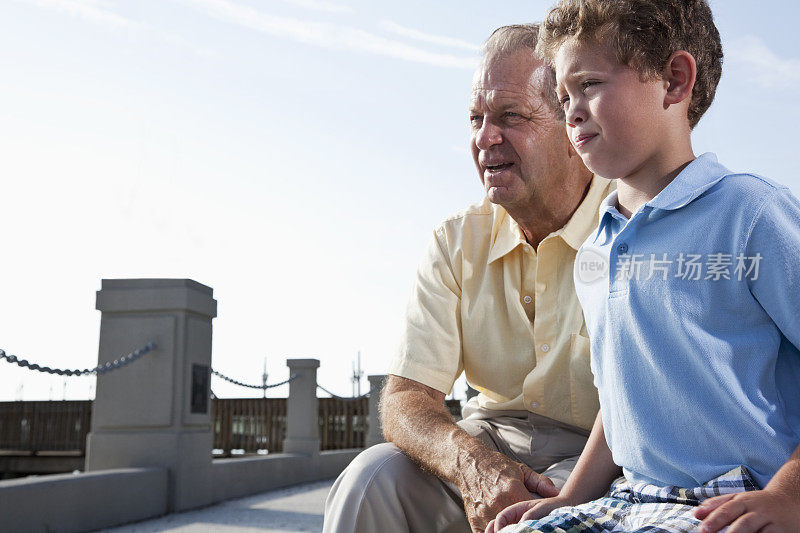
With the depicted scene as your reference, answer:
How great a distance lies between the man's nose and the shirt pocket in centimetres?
58

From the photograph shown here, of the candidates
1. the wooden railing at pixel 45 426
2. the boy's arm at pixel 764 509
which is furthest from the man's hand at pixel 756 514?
the wooden railing at pixel 45 426

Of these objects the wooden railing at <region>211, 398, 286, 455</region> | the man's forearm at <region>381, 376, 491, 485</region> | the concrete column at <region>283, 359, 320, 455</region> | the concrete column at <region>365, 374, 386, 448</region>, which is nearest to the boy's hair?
the man's forearm at <region>381, 376, 491, 485</region>

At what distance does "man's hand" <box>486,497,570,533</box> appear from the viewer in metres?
1.56

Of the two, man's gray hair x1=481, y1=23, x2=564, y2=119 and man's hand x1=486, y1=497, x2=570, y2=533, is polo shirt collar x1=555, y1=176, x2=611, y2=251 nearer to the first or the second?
man's gray hair x1=481, y1=23, x2=564, y2=119

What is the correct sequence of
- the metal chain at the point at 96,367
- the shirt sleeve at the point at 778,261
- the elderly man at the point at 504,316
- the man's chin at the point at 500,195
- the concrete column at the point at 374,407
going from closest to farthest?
the shirt sleeve at the point at 778,261, the elderly man at the point at 504,316, the man's chin at the point at 500,195, the metal chain at the point at 96,367, the concrete column at the point at 374,407

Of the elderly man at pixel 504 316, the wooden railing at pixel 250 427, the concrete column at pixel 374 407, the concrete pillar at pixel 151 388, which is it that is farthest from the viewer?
the wooden railing at pixel 250 427

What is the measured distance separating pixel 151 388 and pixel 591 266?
5.96 m

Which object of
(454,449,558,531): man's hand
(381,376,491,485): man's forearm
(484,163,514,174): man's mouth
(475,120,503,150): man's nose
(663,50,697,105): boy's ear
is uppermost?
(475,120,503,150): man's nose

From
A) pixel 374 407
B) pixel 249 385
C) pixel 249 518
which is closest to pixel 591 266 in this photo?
pixel 249 518

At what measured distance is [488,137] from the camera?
7.50 ft

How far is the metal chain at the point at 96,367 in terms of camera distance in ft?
18.0

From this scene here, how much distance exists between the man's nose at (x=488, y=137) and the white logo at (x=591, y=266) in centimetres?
72

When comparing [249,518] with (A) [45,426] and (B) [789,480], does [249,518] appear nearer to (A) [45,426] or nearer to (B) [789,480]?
(B) [789,480]

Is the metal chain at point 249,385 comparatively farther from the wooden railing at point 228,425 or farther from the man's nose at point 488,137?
the man's nose at point 488,137
